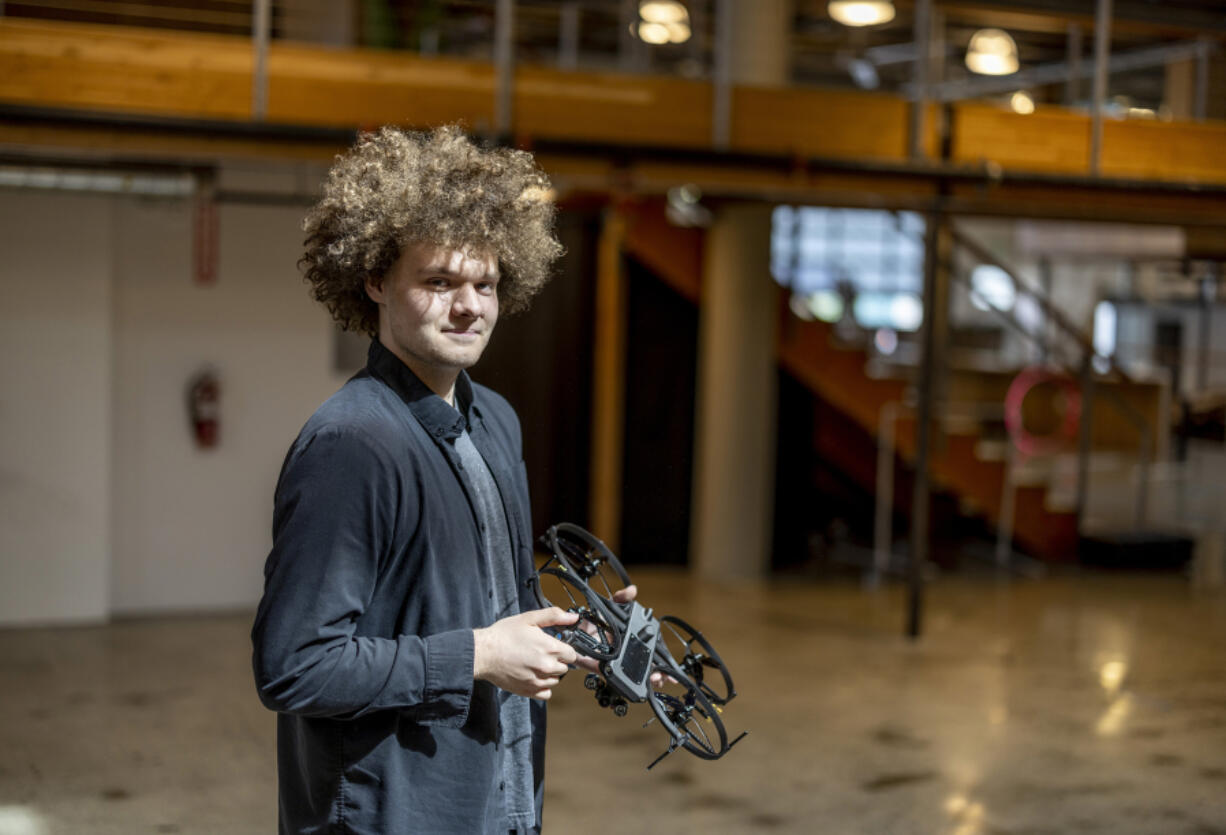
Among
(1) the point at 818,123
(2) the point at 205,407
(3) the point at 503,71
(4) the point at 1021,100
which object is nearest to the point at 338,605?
(3) the point at 503,71

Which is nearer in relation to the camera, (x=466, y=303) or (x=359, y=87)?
(x=466, y=303)

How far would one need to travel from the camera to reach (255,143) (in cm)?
484

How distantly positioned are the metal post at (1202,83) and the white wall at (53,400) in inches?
230

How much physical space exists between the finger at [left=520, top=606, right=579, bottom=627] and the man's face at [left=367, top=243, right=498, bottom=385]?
343 mm

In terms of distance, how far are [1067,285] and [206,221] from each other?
10869 mm

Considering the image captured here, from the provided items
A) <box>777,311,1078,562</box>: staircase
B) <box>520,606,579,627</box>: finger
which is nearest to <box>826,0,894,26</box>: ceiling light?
<box>777,311,1078,562</box>: staircase

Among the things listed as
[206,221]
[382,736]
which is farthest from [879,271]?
[382,736]

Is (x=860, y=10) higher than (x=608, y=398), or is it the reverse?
(x=860, y=10)

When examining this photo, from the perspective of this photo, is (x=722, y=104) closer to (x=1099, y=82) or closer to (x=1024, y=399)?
(x=1099, y=82)

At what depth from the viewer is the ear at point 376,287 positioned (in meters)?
1.65

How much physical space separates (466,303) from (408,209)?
0.47 feet

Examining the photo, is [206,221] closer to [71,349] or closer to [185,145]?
[71,349]

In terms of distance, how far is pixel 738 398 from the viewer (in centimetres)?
749

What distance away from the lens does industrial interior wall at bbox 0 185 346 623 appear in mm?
5934
